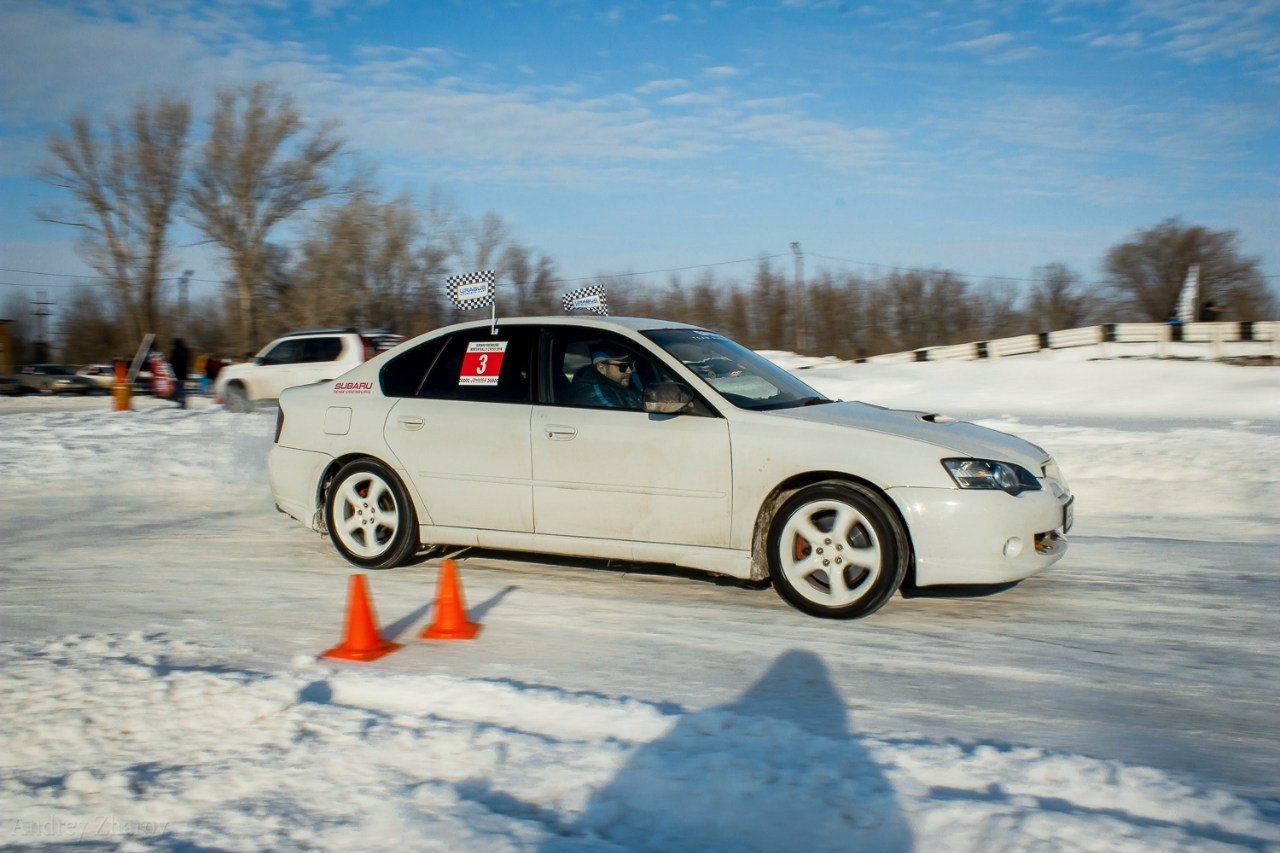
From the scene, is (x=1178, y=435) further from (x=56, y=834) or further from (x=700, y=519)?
(x=56, y=834)

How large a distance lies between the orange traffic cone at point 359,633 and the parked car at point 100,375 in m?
38.5

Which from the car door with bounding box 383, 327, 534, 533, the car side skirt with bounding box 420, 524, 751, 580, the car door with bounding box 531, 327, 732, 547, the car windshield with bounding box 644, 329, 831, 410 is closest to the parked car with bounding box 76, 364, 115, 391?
the car door with bounding box 383, 327, 534, 533

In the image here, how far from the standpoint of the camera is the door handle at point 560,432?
6.15 meters

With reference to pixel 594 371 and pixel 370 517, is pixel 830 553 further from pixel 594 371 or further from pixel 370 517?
pixel 370 517

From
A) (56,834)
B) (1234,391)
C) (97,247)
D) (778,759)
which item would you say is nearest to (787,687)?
(778,759)

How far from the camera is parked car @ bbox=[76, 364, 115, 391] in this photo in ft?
132

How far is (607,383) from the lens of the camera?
6.25 m

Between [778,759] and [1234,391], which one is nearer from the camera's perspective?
[778,759]

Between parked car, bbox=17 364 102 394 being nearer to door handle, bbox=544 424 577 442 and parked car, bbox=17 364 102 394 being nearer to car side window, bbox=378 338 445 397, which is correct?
car side window, bbox=378 338 445 397

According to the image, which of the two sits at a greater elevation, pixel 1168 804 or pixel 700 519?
pixel 700 519

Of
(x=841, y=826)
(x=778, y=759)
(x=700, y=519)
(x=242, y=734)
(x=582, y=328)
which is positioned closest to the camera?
(x=841, y=826)

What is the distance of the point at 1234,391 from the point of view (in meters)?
22.4

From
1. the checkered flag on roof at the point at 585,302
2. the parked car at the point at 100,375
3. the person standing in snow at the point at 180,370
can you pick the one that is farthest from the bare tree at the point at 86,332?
the checkered flag on roof at the point at 585,302

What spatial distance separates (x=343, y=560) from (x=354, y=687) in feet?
10.2
